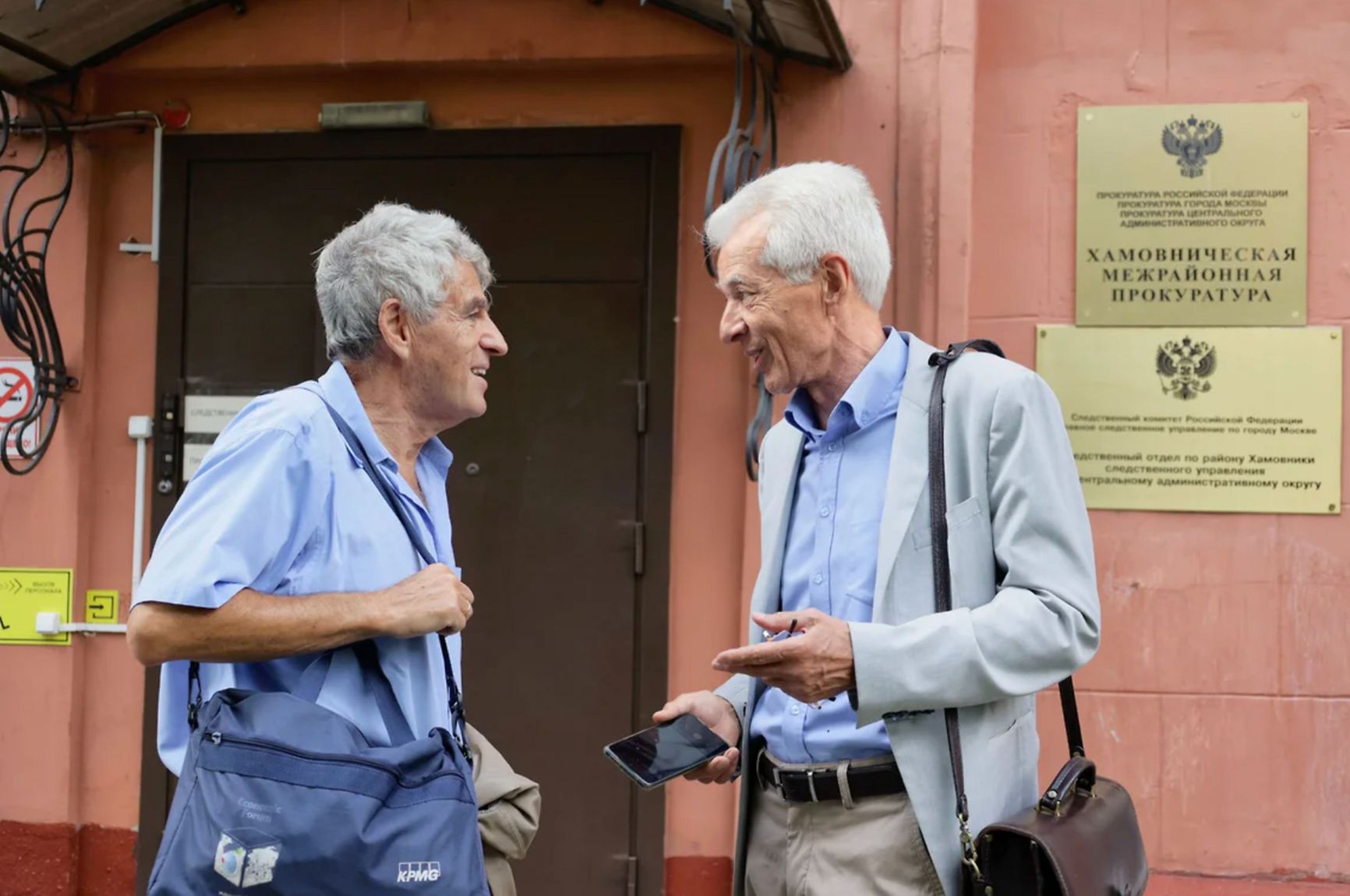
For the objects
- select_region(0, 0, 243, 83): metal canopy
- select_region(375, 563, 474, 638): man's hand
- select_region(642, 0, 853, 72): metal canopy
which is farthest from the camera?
select_region(0, 0, 243, 83): metal canopy

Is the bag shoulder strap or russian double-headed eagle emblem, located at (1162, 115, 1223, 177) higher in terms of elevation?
russian double-headed eagle emblem, located at (1162, 115, 1223, 177)

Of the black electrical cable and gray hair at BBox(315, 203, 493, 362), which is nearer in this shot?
gray hair at BBox(315, 203, 493, 362)

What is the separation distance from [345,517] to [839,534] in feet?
2.63

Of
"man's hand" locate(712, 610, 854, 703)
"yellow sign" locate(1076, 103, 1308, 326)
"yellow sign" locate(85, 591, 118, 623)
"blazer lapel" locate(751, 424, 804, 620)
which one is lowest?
"yellow sign" locate(85, 591, 118, 623)

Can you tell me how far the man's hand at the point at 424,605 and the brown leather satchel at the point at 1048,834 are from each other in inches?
29.5

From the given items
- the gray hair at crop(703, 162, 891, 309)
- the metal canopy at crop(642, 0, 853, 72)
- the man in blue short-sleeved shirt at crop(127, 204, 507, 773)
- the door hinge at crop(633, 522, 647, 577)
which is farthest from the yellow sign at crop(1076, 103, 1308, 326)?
the man in blue short-sleeved shirt at crop(127, 204, 507, 773)

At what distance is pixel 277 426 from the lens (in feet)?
6.72

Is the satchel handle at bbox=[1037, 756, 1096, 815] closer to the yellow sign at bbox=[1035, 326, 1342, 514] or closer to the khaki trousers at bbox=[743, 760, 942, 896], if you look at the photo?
the khaki trousers at bbox=[743, 760, 942, 896]

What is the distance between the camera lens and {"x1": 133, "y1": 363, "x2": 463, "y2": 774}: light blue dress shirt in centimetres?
195

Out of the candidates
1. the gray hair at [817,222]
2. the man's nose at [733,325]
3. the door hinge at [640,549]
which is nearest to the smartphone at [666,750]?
the man's nose at [733,325]

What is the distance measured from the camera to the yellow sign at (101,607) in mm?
4633

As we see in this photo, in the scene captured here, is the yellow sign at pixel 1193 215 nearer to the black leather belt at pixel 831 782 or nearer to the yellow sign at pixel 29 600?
the black leather belt at pixel 831 782

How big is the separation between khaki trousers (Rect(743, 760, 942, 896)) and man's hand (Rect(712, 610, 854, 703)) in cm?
24

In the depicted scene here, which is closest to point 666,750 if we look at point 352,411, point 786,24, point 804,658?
point 804,658
